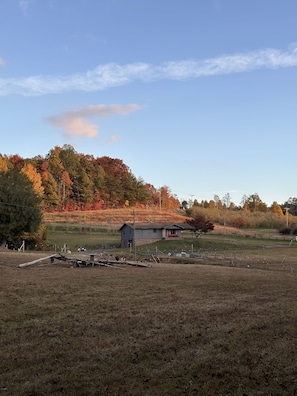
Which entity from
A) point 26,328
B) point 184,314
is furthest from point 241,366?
point 26,328

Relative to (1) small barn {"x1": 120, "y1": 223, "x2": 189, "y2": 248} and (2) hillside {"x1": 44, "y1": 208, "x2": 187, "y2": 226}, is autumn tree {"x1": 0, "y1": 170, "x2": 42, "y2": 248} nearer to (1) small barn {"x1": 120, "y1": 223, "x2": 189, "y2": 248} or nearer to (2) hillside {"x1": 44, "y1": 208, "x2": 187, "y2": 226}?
(1) small barn {"x1": 120, "y1": 223, "x2": 189, "y2": 248}

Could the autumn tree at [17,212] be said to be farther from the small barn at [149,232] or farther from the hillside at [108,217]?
the hillside at [108,217]

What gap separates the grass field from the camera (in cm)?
675

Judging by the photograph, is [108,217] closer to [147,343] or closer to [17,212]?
[17,212]

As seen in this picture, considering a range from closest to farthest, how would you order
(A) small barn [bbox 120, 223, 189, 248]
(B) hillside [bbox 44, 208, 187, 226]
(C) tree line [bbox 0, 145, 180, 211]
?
1. (A) small barn [bbox 120, 223, 189, 248]
2. (B) hillside [bbox 44, 208, 187, 226]
3. (C) tree line [bbox 0, 145, 180, 211]

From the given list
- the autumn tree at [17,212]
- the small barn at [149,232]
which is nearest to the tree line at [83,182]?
the small barn at [149,232]

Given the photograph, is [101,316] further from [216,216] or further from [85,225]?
[216,216]

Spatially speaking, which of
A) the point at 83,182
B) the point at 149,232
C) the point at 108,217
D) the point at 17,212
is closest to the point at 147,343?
the point at 17,212

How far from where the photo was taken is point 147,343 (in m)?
9.21

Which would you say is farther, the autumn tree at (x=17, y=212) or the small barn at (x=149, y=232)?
the small barn at (x=149, y=232)

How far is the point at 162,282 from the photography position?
840 inches

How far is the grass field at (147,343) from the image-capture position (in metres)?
6.75

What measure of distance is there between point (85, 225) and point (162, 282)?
84.9 meters

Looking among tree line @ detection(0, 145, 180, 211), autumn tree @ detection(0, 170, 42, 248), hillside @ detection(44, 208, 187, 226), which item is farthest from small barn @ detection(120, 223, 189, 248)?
tree line @ detection(0, 145, 180, 211)
